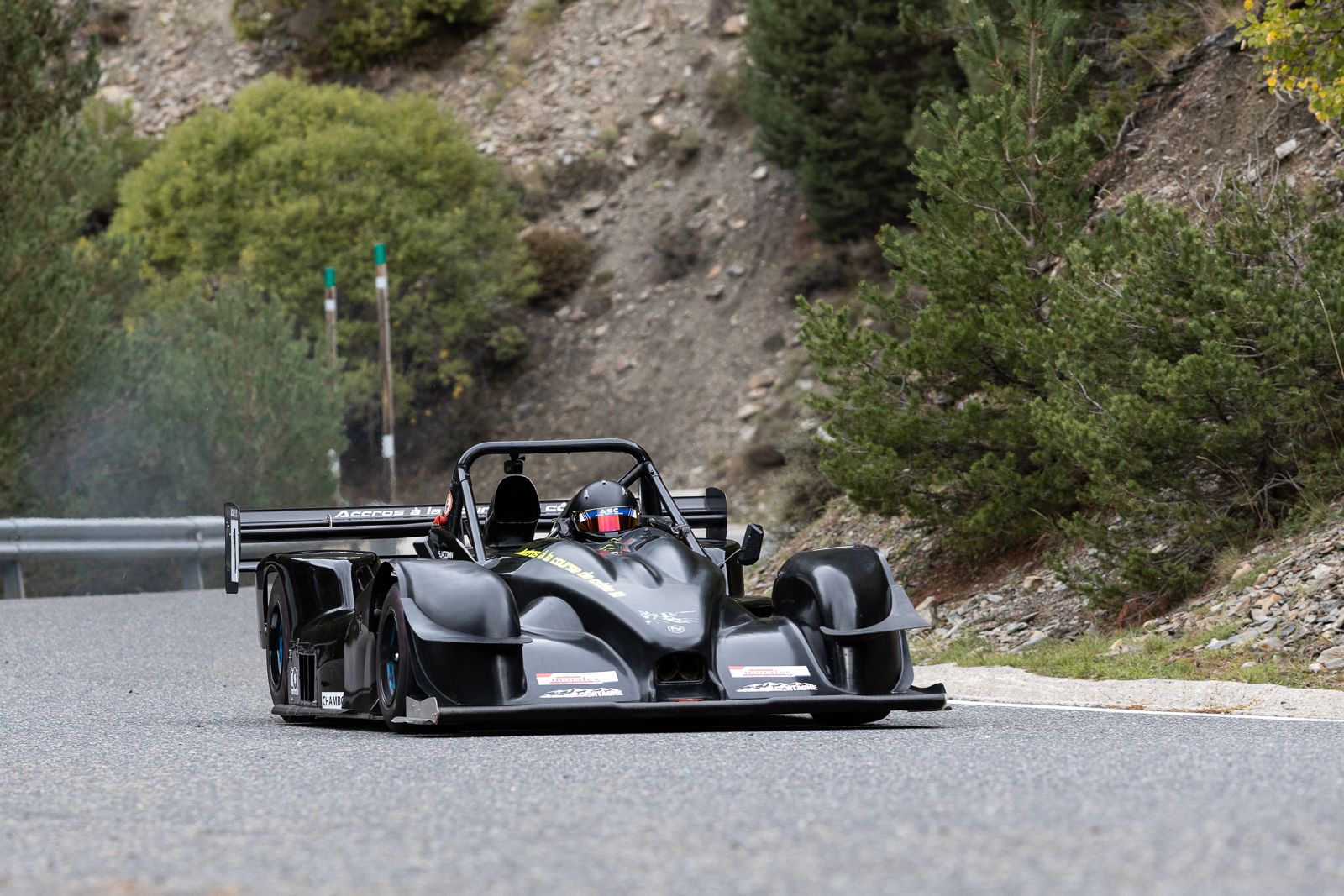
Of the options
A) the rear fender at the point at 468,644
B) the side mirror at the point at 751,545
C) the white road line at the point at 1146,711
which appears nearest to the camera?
the rear fender at the point at 468,644

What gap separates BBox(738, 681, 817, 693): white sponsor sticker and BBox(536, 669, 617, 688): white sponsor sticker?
66cm

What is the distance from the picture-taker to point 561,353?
57531 mm

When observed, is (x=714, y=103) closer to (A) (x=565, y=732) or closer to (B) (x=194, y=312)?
(B) (x=194, y=312)

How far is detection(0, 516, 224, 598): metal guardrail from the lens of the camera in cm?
2153

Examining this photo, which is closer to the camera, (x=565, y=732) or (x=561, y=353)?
(x=565, y=732)

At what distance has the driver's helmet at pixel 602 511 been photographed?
10.3 m

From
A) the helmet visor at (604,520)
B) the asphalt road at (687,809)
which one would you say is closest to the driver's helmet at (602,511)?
the helmet visor at (604,520)

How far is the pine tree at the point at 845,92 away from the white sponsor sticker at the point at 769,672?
114ft

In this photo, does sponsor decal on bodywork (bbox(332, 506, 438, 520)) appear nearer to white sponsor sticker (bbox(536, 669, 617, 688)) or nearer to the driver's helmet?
the driver's helmet

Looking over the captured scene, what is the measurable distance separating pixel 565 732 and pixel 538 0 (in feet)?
208

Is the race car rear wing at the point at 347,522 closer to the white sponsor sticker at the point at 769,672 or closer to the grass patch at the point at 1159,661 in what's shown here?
the white sponsor sticker at the point at 769,672

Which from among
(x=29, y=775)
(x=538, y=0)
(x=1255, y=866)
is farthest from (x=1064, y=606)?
(x=538, y=0)

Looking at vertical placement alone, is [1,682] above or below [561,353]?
below

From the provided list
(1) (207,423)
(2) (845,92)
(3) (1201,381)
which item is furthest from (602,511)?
(2) (845,92)
